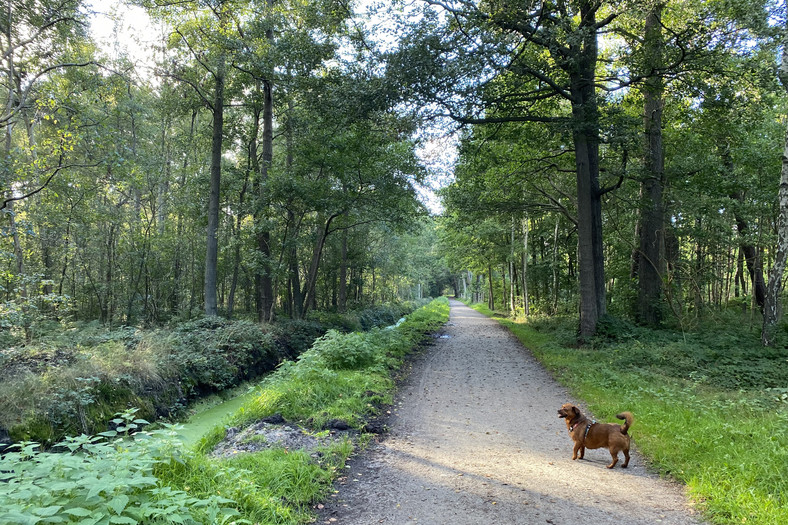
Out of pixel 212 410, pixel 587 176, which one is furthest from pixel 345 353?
pixel 587 176

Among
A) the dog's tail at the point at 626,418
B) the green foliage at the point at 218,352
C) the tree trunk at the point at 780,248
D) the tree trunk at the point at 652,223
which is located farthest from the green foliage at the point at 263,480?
the tree trunk at the point at 652,223

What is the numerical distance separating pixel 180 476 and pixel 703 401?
283 inches

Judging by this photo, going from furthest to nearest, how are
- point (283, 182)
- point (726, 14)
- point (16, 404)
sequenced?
point (283, 182)
point (726, 14)
point (16, 404)

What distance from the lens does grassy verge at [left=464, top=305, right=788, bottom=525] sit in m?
3.70

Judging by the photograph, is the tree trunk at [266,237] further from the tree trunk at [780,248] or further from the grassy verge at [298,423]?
the tree trunk at [780,248]

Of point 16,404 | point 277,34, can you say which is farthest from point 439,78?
point 16,404

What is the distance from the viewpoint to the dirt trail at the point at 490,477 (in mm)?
3633

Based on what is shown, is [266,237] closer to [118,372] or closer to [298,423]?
[118,372]

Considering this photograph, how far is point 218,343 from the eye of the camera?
1188 cm

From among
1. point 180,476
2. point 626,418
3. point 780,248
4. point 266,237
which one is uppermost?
point 266,237

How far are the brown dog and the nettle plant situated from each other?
3772 mm

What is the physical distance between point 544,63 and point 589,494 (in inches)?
460

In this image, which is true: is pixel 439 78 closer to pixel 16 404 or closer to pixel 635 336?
pixel 635 336

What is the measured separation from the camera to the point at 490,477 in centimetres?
438
